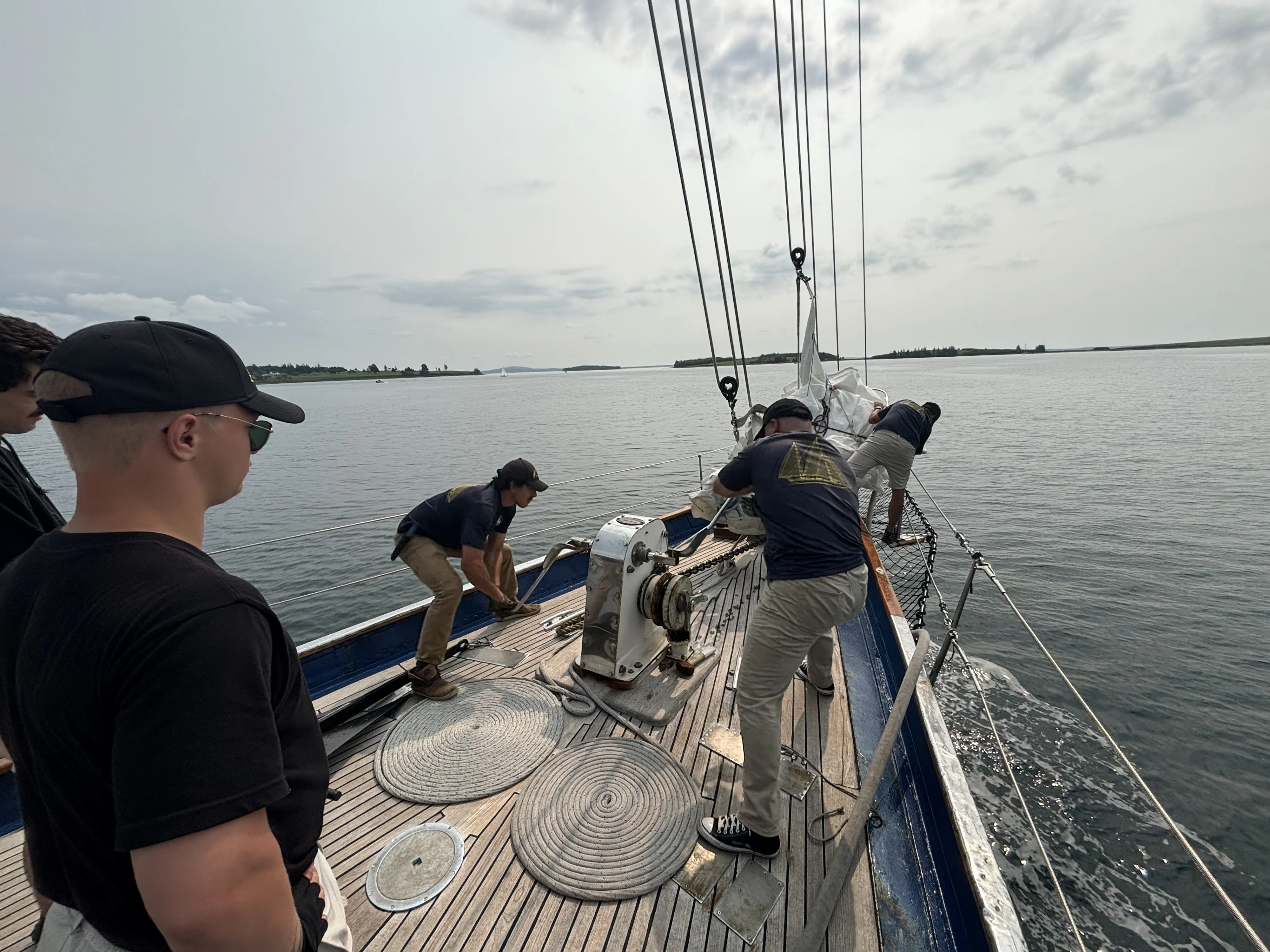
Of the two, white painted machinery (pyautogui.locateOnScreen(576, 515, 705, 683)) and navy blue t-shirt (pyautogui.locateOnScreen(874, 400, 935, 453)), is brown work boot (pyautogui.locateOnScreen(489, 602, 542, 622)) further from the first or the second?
navy blue t-shirt (pyautogui.locateOnScreen(874, 400, 935, 453))

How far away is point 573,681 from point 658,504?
10.9 m

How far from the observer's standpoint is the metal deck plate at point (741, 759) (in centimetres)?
300

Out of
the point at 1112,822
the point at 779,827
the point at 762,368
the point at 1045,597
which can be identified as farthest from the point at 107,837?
the point at 762,368

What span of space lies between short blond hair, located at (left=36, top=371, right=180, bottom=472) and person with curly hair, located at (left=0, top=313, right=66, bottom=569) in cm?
141

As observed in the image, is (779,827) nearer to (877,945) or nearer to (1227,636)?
(877,945)

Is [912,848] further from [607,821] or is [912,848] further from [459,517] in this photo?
[459,517]

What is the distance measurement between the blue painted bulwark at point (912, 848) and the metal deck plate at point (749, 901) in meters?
0.45

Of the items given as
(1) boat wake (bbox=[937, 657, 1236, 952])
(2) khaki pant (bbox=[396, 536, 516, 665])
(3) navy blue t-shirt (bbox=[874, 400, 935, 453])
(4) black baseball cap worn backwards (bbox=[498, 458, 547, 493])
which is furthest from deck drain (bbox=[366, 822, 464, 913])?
(3) navy blue t-shirt (bbox=[874, 400, 935, 453])

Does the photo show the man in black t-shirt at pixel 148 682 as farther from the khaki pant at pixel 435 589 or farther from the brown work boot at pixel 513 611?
the brown work boot at pixel 513 611

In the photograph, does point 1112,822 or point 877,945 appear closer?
point 877,945

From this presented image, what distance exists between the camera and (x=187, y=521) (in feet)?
3.28

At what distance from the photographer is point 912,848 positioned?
8.87ft

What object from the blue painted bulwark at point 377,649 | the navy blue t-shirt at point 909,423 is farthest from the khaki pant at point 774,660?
the navy blue t-shirt at point 909,423

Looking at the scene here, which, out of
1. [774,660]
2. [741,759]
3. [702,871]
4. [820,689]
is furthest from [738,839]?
[820,689]
